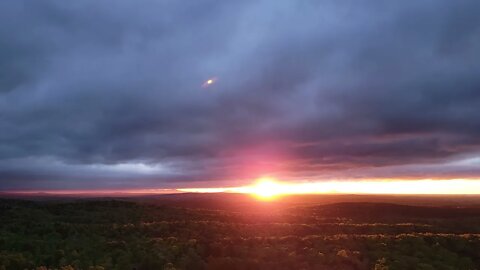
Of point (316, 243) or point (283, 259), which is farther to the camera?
point (316, 243)

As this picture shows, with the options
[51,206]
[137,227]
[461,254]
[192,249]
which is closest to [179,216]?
[137,227]

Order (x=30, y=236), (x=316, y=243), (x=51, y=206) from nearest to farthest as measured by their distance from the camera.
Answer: (x=316, y=243)
(x=30, y=236)
(x=51, y=206)

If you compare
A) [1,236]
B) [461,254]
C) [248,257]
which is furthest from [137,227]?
[461,254]

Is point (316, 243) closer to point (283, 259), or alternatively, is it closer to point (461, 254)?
point (283, 259)

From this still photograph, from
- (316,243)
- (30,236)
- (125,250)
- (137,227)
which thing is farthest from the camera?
(137,227)

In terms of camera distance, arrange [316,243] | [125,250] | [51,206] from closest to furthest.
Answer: [125,250] < [316,243] < [51,206]

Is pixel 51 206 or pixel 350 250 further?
pixel 51 206

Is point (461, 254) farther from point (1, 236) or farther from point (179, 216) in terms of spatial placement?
point (1, 236)

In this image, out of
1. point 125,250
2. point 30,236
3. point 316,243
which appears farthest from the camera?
point 30,236
